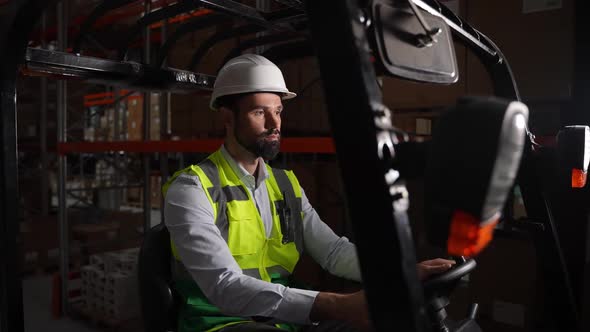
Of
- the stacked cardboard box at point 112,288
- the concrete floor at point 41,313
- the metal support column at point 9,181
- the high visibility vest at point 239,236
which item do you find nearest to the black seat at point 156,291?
the high visibility vest at point 239,236

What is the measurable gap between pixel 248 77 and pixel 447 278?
1.31 metres

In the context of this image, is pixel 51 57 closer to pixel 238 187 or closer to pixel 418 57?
pixel 238 187

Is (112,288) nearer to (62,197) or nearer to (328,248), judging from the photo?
(62,197)

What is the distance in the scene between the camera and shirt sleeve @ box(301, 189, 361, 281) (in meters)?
2.37

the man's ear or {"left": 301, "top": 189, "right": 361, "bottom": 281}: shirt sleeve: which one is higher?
the man's ear

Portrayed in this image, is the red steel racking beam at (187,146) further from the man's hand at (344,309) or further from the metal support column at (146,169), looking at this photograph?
the metal support column at (146,169)

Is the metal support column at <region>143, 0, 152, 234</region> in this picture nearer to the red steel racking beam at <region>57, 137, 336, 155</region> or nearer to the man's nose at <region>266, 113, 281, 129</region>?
the red steel racking beam at <region>57, 137, 336, 155</region>

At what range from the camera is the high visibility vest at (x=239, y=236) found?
2.05 m

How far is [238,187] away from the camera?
2260 millimetres

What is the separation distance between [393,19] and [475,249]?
0.55 metres

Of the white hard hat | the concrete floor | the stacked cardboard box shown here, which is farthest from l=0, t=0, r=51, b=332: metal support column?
the concrete floor

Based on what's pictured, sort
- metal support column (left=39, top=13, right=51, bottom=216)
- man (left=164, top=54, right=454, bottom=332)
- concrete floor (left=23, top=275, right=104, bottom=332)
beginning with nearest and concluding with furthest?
man (left=164, top=54, right=454, bottom=332)
concrete floor (left=23, top=275, right=104, bottom=332)
metal support column (left=39, top=13, right=51, bottom=216)

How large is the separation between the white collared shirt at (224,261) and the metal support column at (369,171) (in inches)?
30.2

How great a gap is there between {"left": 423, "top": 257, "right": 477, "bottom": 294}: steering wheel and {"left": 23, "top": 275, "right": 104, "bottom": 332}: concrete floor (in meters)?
4.38
